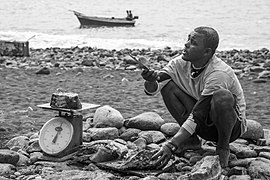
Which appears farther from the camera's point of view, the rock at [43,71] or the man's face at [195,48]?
the rock at [43,71]

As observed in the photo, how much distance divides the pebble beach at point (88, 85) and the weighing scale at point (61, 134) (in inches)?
16.5

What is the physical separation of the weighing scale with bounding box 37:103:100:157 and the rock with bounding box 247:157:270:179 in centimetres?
120

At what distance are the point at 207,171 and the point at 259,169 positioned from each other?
0.50 meters

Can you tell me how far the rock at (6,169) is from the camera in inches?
147

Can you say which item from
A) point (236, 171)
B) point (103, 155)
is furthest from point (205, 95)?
point (103, 155)

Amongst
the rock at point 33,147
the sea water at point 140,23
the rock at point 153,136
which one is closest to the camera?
the rock at point 33,147

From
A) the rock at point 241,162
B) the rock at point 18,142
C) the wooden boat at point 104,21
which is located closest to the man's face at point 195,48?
the rock at point 241,162

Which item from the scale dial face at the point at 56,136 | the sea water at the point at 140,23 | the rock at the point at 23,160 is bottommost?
the sea water at the point at 140,23

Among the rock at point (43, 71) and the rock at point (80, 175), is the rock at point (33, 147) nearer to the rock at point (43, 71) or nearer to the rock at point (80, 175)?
the rock at point (80, 175)

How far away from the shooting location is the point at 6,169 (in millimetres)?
3762

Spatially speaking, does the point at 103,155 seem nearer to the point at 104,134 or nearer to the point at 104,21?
the point at 104,134

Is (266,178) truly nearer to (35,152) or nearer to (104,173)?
(104,173)

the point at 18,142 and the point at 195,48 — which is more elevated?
the point at 195,48

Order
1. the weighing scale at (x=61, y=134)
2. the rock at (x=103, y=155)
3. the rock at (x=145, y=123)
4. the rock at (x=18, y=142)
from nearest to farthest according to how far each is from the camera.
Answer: the rock at (x=103, y=155) < the weighing scale at (x=61, y=134) < the rock at (x=18, y=142) < the rock at (x=145, y=123)
